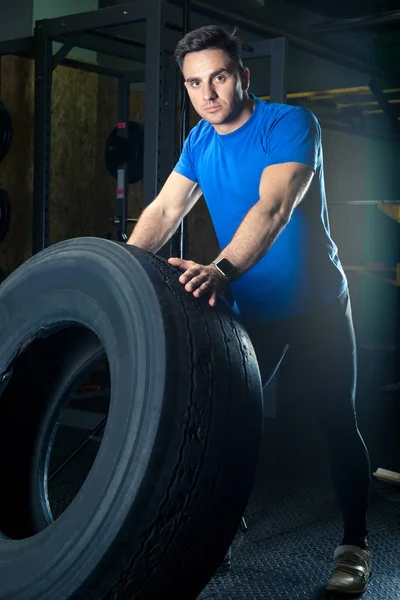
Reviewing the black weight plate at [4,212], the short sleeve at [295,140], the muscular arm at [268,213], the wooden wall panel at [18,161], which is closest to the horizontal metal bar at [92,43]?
the wooden wall panel at [18,161]

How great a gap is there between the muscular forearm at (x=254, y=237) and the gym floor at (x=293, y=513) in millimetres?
910

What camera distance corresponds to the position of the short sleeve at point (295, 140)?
5.36ft

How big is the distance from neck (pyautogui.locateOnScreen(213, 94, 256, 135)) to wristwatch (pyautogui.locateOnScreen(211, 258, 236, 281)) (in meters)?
0.44

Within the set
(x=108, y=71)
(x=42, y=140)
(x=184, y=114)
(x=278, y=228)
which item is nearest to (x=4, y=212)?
(x=42, y=140)

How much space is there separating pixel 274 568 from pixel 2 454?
0.83 m

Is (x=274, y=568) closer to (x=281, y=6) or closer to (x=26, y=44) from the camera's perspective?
(x=26, y=44)

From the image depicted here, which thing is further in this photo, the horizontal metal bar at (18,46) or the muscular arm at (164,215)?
the horizontal metal bar at (18,46)

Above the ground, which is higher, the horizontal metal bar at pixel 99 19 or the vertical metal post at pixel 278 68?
the horizontal metal bar at pixel 99 19

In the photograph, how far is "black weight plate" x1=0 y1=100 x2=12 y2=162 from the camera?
4.34 meters

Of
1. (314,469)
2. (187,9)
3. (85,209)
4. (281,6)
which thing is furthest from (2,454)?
(281,6)

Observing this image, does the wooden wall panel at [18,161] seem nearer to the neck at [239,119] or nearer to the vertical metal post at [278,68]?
the vertical metal post at [278,68]

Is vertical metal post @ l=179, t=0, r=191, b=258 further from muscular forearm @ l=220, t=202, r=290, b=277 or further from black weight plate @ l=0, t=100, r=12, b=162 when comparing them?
→ muscular forearm @ l=220, t=202, r=290, b=277

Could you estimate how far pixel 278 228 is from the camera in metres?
1.55

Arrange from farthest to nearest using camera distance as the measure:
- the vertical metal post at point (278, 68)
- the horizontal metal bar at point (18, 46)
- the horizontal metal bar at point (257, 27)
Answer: the horizontal metal bar at point (18, 46) → the vertical metal post at point (278, 68) → the horizontal metal bar at point (257, 27)
